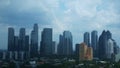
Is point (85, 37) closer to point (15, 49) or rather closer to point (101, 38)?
point (101, 38)

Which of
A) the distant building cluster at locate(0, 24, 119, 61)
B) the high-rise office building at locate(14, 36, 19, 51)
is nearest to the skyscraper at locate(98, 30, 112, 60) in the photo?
the distant building cluster at locate(0, 24, 119, 61)

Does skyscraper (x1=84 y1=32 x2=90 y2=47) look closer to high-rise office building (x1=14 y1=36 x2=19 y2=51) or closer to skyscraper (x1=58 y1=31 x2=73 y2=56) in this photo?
skyscraper (x1=58 y1=31 x2=73 y2=56)

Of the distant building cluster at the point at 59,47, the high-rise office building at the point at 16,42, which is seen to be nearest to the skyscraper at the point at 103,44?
the distant building cluster at the point at 59,47

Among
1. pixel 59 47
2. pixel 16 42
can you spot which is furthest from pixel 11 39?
pixel 59 47

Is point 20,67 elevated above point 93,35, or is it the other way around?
point 93,35

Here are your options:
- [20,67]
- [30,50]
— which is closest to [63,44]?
[30,50]

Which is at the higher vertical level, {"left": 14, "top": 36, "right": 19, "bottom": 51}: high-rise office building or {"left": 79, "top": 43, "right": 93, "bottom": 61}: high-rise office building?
{"left": 14, "top": 36, "right": 19, "bottom": 51}: high-rise office building

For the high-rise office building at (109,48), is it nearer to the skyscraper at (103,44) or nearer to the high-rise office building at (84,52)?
the skyscraper at (103,44)

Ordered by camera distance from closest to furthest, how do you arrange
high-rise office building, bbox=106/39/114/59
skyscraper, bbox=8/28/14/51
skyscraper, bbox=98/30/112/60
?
1. skyscraper, bbox=8/28/14/51
2. high-rise office building, bbox=106/39/114/59
3. skyscraper, bbox=98/30/112/60
